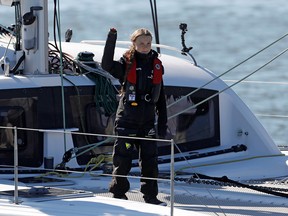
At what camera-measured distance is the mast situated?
33.2ft

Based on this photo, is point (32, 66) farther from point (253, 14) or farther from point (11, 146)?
point (253, 14)

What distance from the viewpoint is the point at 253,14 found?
3847 cm

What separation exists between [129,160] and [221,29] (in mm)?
25575

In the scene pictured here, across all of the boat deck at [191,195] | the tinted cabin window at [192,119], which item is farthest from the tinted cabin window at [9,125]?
the tinted cabin window at [192,119]

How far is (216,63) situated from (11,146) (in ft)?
56.9

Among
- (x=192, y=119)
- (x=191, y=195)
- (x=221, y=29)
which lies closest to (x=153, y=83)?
(x=191, y=195)

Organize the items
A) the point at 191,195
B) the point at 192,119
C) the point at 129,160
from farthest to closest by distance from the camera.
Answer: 1. the point at 192,119
2. the point at 191,195
3. the point at 129,160

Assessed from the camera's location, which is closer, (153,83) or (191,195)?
(153,83)

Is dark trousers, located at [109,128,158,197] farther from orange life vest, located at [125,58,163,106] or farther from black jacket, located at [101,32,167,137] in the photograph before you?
orange life vest, located at [125,58,163,106]

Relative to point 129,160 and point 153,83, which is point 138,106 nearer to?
point 153,83

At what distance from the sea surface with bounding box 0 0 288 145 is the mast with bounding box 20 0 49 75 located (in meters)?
9.17

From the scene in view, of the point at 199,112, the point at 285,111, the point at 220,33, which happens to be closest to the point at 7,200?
the point at 199,112

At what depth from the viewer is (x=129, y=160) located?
357 inches

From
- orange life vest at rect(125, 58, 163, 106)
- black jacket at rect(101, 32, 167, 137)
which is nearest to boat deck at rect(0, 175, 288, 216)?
black jacket at rect(101, 32, 167, 137)
